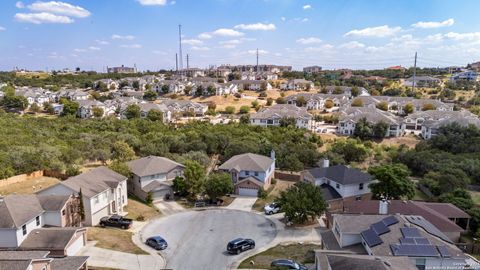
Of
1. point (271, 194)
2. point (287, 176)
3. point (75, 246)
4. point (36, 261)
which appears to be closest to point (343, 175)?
point (271, 194)

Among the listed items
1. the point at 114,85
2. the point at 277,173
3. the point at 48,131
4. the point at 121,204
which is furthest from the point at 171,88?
the point at 121,204

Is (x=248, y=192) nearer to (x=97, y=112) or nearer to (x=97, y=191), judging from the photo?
(x=97, y=191)

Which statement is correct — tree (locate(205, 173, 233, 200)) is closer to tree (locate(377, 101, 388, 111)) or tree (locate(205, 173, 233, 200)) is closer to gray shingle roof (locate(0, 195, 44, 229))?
gray shingle roof (locate(0, 195, 44, 229))

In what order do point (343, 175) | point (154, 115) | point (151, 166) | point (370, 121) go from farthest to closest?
point (154, 115) < point (370, 121) < point (151, 166) < point (343, 175)

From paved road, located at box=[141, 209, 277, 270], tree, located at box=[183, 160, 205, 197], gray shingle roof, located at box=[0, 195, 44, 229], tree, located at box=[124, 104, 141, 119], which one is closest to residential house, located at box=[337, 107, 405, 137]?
tree, located at box=[183, 160, 205, 197]

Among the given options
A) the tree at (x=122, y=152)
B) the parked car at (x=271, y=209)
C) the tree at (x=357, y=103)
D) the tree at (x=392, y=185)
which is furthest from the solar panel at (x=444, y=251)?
the tree at (x=357, y=103)

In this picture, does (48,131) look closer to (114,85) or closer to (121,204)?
(121,204)
